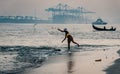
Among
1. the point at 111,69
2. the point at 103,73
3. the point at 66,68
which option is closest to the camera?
the point at 103,73

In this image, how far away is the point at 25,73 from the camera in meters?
15.5

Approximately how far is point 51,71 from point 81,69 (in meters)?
1.25

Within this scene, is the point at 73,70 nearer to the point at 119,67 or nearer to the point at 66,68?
the point at 66,68

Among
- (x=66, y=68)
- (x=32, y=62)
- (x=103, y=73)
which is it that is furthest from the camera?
(x=32, y=62)

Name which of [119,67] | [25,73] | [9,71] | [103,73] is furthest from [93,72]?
[9,71]

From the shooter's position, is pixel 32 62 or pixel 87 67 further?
pixel 32 62

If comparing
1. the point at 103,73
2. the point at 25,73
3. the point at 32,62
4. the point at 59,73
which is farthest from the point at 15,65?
the point at 103,73

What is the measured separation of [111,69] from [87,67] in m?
1.43

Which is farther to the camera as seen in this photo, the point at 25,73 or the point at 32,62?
the point at 32,62

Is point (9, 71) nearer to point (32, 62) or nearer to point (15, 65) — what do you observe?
point (15, 65)

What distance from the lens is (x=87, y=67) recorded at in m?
16.4

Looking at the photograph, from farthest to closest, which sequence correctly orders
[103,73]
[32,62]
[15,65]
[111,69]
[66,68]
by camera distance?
[32,62] < [15,65] < [66,68] < [111,69] < [103,73]

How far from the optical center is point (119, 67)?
15.6 meters

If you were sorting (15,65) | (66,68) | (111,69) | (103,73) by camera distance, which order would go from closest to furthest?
1. (103,73)
2. (111,69)
3. (66,68)
4. (15,65)
